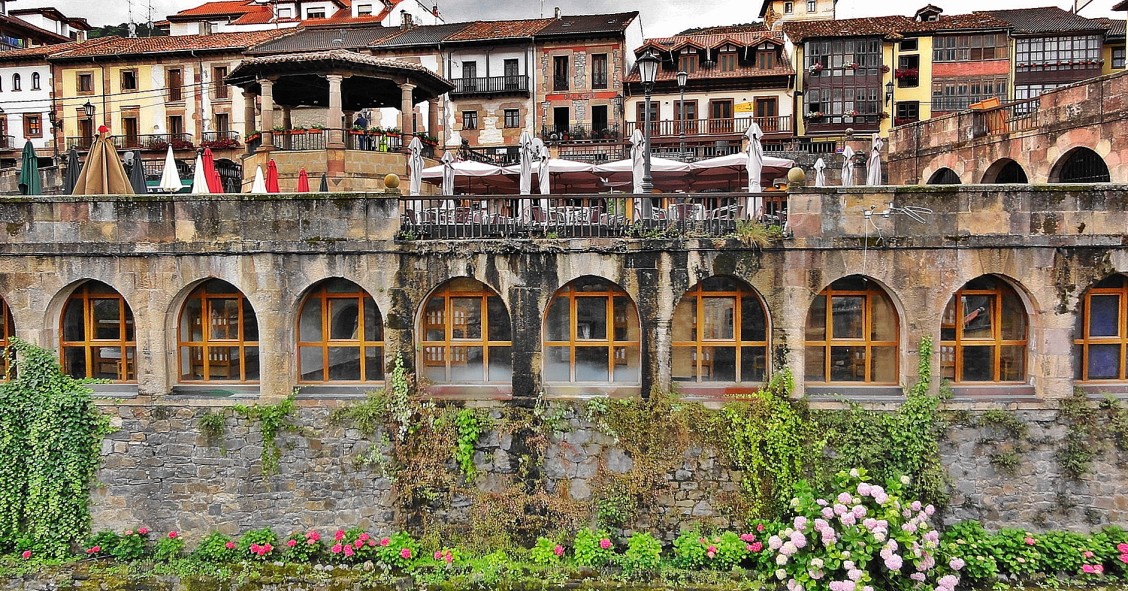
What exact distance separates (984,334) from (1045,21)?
34.6 m

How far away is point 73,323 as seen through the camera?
47.8ft

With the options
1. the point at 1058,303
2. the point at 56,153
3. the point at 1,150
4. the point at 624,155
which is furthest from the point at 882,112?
the point at 1,150

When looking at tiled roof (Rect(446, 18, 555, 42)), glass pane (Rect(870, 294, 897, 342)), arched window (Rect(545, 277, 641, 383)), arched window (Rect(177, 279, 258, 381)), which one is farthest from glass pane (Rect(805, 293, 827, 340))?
tiled roof (Rect(446, 18, 555, 42))

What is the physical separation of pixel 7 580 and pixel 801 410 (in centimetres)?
1392

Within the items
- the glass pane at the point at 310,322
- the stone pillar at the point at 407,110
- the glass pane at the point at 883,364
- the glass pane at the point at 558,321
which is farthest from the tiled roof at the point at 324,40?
the glass pane at the point at 883,364

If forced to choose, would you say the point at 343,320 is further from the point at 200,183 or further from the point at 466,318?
the point at 200,183

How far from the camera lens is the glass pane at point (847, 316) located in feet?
45.9

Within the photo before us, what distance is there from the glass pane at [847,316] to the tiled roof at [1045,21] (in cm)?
3250

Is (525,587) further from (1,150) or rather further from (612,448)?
(1,150)

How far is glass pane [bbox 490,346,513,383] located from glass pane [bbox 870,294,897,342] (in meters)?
6.83

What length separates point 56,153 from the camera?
41.4 m

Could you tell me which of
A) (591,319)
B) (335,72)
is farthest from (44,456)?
(335,72)

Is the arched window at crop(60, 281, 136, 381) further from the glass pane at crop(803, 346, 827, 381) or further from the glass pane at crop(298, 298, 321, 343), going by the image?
the glass pane at crop(803, 346, 827, 381)

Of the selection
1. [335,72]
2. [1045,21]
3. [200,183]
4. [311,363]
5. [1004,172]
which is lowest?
[311,363]
